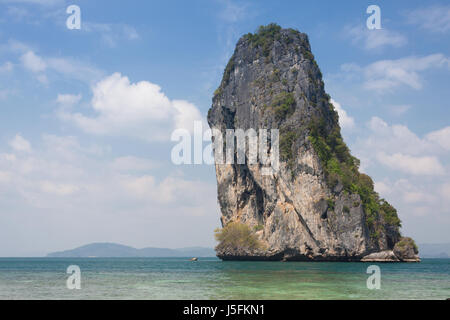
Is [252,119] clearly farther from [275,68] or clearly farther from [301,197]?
[301,197]

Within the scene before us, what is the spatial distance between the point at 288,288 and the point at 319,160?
40907 millimetres

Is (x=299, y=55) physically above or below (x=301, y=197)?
above

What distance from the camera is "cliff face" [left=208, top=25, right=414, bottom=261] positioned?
58781mm

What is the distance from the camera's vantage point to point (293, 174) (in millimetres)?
62406

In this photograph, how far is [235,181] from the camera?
76375mm

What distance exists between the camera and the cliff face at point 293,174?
193ft
